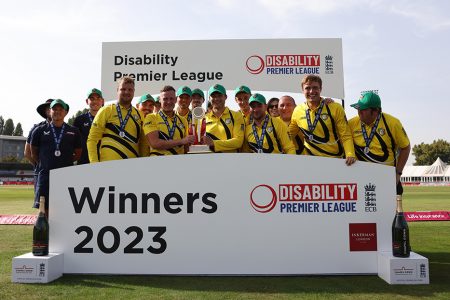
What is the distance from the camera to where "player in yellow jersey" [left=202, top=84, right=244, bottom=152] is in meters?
4.53

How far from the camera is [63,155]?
5000mm

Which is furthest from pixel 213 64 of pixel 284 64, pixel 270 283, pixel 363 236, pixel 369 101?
pixel 270 283

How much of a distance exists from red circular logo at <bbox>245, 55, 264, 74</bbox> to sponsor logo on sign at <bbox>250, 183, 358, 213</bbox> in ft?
15.0

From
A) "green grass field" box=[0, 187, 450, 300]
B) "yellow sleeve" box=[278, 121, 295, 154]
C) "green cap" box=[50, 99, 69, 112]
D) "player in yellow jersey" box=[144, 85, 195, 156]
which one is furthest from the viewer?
"green cap" box=[50, 99, 69, 112]

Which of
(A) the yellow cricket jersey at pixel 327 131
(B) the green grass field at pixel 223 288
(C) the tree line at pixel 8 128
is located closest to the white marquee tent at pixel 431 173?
(A) the yellow cricket jersey at pixel 327 131

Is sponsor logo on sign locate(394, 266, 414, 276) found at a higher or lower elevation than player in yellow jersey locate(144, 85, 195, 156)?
lower

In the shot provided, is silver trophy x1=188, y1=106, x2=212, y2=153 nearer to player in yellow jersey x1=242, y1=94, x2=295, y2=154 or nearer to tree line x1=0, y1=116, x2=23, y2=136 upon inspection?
player in yellow jersey x1=242, y1=94, x2=295, y2=154

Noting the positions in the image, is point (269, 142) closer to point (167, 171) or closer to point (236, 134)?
point (236, 134)

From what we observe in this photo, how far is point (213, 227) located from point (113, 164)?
1249 millimetres

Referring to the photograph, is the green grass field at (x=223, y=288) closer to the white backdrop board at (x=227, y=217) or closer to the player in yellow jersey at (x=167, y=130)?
the white backdrop board at (x=227, y=217)

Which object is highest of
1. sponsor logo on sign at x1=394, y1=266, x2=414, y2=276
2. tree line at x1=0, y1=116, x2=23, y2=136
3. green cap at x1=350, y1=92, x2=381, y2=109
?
tree line at x1=0, y1=116, x2=23, y2=136

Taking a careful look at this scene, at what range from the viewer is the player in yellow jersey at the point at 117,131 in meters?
4.61

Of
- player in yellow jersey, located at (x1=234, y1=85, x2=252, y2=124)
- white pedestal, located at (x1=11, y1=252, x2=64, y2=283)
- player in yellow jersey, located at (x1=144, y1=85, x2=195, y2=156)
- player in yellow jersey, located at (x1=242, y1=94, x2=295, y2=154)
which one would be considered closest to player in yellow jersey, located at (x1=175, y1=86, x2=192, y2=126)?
player in yellow jersey, located at (x1=144, y1=85, x2=195, y2=156)

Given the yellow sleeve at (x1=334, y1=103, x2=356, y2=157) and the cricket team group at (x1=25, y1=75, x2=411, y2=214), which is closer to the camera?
the yellow sleeve at (x1=334, y1=103, x2=356, y2=157)
